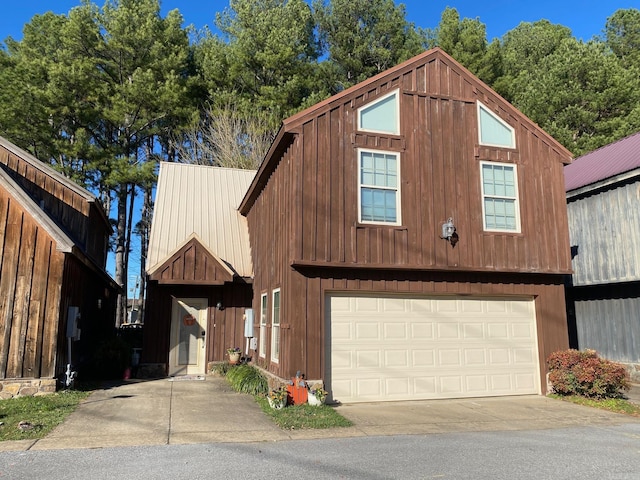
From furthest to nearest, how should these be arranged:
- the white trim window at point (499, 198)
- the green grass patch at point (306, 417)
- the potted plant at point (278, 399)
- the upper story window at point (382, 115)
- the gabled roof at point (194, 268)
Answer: the gabled roof at point (194, 268) < the white trim window at point (499, 198) < the upper story window at point (382, 115) < the potted plant at point (278, 399) < the green grass patch at point (306, 417)

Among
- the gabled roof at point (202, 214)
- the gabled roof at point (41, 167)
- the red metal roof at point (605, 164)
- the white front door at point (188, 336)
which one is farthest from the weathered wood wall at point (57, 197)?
the red metal roof at point (605, 164)

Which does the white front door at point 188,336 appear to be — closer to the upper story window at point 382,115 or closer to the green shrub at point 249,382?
the green shrub at point 249,382

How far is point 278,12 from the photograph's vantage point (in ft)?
92.3

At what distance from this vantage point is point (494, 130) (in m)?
11.5

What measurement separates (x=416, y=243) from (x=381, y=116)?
114 inches

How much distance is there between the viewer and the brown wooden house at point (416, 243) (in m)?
9.73

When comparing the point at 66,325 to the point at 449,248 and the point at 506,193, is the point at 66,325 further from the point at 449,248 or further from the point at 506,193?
the point at 506,193

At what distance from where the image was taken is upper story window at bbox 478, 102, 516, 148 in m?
11.4

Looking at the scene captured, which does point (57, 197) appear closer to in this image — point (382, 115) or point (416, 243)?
point (382, 115)

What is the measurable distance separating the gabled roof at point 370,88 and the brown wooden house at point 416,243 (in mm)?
37

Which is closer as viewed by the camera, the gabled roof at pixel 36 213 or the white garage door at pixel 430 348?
the white garage door at pixel 430 348

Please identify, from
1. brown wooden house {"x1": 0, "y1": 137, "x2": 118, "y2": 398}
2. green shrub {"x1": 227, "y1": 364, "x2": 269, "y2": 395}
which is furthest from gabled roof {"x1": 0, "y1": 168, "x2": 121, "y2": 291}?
green shrub {"x1": 227, "y1": 364, "x2": 269, "y2": 395}

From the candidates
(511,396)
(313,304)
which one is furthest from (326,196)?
(511,396)

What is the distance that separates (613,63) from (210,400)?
23.1 m
